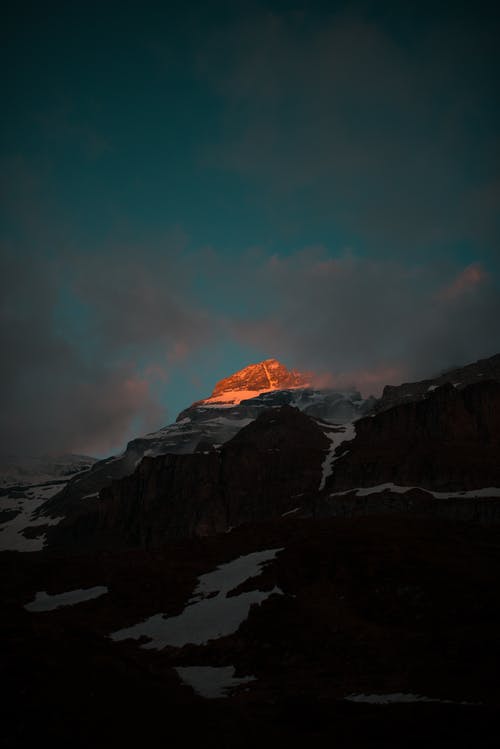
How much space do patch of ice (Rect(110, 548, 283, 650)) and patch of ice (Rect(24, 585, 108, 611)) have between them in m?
14.1

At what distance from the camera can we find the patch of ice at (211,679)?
31.4 metres

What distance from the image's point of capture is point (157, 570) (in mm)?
72750

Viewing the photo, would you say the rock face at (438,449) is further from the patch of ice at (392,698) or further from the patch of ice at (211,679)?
the patch of ice at (392,698)

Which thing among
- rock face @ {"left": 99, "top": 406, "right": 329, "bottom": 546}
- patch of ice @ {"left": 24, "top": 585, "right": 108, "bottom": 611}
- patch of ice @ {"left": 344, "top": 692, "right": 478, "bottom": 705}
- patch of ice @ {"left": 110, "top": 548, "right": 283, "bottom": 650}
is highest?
rock face @ {"left": 99, "top": 406, "right": 329, "bottom": 546}

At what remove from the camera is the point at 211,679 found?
35.1 metres

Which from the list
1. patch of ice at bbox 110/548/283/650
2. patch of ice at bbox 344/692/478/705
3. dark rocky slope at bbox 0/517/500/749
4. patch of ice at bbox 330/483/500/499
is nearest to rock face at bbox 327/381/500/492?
patch of ice at bbox 330/483/500/499

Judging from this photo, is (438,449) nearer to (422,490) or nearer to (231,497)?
(422,490)

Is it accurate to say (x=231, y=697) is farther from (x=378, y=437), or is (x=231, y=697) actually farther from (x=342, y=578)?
(x=378, y=437)

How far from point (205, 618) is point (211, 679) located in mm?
16122

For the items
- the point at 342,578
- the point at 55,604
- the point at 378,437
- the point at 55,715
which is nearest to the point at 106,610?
the point at 55,604

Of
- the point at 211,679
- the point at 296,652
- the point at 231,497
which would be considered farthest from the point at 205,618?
the point at 231,497

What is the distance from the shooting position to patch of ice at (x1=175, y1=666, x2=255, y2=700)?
31.4 metres

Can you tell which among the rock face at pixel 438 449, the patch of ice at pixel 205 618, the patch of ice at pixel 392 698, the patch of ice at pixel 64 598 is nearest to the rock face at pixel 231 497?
the rock face at pixel 438 449

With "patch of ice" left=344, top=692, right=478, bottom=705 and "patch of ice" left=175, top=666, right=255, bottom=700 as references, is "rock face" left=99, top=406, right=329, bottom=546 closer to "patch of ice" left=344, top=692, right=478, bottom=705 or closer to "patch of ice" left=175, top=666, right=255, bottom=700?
"patch of ice" left=175, top=666, right=255, bottom=700
